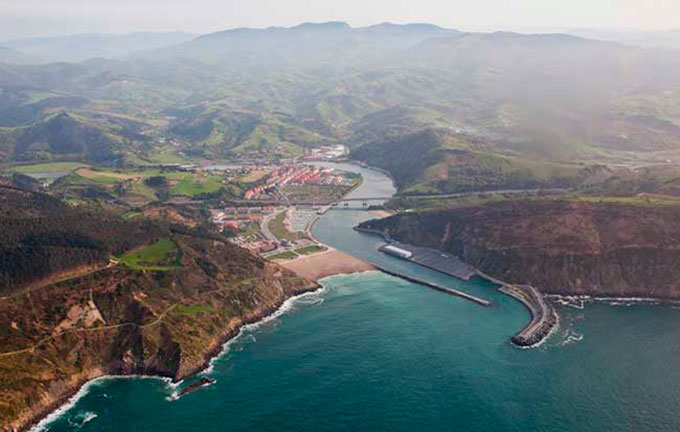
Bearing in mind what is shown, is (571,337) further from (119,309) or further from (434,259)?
(119,309)

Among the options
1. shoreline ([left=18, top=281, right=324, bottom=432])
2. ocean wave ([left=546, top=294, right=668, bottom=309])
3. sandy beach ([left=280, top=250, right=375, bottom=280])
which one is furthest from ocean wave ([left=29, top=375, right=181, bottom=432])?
ocean wave ([left=546, top=294, right=668, bottom=309])

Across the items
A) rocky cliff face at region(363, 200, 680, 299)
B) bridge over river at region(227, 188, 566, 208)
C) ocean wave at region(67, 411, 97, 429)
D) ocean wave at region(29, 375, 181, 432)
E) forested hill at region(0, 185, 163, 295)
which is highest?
forested hill at region(0, 185, 163, 295)

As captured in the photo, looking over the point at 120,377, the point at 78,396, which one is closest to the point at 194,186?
the point at 120,377

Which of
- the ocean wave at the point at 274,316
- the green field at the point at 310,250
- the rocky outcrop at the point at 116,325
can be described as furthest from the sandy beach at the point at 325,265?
the rocky outcrop at the point at 116,325

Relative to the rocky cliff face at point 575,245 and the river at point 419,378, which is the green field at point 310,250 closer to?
the rocky cliff face at point 575,245

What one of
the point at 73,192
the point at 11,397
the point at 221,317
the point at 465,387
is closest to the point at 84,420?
the point at 11,397

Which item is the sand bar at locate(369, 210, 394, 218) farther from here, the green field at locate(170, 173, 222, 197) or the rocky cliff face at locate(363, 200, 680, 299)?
the green field at locate(170, 173, 222, 197)
